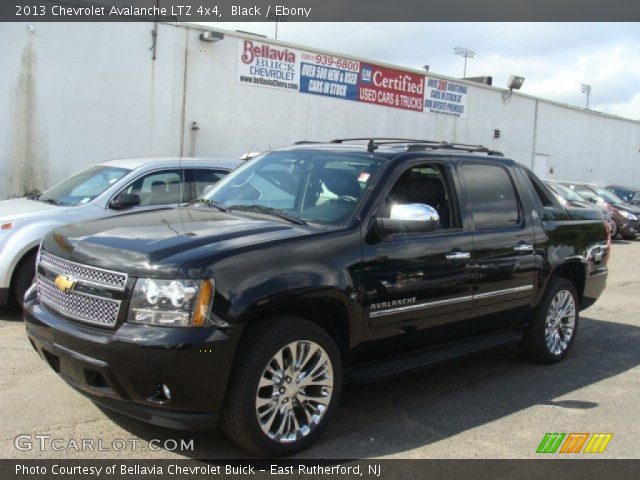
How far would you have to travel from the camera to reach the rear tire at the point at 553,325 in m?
5.99

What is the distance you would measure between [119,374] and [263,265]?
0.96 metres

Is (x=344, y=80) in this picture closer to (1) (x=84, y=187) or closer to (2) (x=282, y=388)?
(1) (x=84, y=187)

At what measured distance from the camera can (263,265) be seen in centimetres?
385

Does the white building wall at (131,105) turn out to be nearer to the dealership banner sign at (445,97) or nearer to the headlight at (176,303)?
the dealership banner sign at (445,97)

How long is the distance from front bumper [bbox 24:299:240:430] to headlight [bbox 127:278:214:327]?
1.8 inches

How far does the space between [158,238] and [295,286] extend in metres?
0.84

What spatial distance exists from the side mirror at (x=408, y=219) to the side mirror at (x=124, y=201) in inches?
144

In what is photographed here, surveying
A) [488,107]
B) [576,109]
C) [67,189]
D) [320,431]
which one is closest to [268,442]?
[320,431]

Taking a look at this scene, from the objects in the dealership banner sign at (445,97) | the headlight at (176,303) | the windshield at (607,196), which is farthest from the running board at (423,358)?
the dealership banner sign at (445,97)

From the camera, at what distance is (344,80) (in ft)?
69.6

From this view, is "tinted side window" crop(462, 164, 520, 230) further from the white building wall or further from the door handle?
the white building wall

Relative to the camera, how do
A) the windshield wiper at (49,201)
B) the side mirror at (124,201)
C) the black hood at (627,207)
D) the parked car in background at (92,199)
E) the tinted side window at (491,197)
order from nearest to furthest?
the tinted side window at (491,197), the parked car in background at (92,199), the side mirror at (124,201), the windshield wiper at (49,201), the black hood at (627,207)

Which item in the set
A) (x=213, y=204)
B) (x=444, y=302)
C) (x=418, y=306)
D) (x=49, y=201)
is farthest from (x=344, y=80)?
(x=418, y=306)

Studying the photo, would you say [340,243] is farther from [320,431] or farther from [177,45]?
[177,45]
